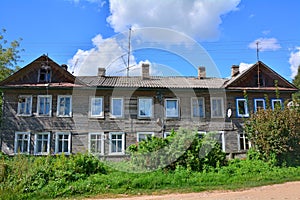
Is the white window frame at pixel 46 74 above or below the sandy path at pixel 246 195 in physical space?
above

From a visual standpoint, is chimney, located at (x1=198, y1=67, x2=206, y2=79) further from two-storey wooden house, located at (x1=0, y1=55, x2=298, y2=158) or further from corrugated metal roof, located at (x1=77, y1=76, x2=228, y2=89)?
two-storey wooden house, located at (x1=0, y1=55, x2=298, y2=158)

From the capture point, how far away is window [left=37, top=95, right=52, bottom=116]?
2234cm

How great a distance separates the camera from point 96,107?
2262cm

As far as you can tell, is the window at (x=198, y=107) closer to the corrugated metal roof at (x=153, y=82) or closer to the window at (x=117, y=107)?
the corrugated metal roof at (x=153, y=82)

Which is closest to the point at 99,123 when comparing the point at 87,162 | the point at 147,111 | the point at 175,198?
the point at 147,111

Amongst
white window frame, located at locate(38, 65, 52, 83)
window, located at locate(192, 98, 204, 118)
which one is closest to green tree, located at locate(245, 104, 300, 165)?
window, located at locate(192, 98, 204, 118)

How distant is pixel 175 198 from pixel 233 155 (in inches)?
359

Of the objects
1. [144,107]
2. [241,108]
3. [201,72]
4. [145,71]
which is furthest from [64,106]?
[241,108]

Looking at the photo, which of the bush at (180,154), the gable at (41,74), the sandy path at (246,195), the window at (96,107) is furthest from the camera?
the gable at (41,74)

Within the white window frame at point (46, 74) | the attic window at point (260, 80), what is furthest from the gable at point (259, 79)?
the white window frame at point (46, 74)

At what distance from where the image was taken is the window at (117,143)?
22.0m

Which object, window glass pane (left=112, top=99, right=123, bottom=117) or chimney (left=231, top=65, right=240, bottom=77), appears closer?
window glass pane (left=112, top=99, right=123, bottom=117)

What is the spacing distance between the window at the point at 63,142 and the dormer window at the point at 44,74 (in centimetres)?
442

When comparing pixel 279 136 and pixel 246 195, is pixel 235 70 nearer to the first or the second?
pixel 279 136
